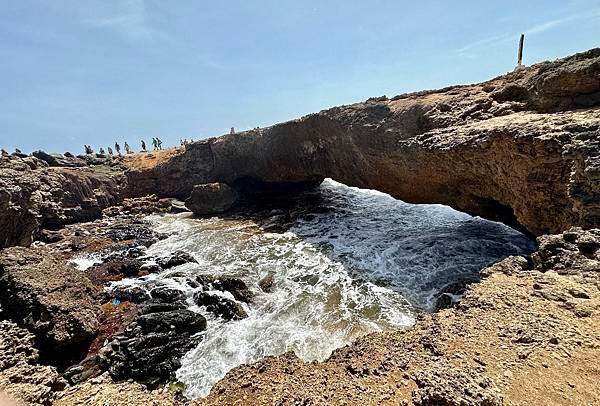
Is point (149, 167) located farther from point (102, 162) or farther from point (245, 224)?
point (245, 224)

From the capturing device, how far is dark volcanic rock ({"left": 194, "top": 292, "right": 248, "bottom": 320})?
36.0ft

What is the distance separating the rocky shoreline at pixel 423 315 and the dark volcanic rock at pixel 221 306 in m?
0.05

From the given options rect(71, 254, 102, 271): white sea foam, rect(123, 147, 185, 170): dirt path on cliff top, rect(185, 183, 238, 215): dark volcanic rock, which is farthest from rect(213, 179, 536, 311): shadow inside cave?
rect(123, 147, 185, 170): dirt path on cliff top

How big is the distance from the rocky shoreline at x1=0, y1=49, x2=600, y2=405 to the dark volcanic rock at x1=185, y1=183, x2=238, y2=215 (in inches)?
175

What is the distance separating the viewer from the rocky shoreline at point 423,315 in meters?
4.74

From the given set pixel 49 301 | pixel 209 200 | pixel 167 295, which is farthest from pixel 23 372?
pixel 209 200

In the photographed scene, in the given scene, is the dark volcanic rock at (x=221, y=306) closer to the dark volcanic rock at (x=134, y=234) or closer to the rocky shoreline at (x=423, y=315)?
the rocky shoreline at (x=423, y=315)

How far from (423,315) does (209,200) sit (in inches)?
897

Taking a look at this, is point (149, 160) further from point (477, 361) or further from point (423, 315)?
point (477, 361)

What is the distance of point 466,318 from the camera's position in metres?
5.77

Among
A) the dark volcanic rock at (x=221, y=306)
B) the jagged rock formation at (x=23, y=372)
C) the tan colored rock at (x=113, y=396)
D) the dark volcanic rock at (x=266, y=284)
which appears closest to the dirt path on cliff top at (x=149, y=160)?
the dark volcanic rock at (x=266, y=284)

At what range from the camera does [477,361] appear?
472 cm

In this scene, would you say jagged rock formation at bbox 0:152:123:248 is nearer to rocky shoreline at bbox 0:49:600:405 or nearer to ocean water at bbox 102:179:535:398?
rocky shoreline at bbox 0:49:600:405

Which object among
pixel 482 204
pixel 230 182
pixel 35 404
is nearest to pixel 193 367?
pixel 35 404
